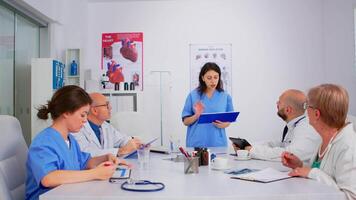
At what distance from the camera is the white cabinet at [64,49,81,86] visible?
439 cm

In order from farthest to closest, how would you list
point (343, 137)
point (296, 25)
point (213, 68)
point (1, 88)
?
point (296, 25), point (1, 88), point (213, 68), point (343, 137)

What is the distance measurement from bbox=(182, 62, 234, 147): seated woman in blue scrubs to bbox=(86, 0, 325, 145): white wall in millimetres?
1799

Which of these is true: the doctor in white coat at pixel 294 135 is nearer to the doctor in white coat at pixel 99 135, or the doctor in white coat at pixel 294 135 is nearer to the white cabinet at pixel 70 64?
the doctor in white coat at pixel 99 135

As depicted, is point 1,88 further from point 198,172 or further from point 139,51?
point 198,172

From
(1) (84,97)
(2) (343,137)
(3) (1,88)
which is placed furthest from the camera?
(3) (1,88)

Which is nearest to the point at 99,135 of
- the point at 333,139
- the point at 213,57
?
the point at 333,139

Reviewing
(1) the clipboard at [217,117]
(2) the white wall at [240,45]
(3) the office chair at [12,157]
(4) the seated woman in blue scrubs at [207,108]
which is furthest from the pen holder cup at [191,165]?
(2) the white wall at [240,45]

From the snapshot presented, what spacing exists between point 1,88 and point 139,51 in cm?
211

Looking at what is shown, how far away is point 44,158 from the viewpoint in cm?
147

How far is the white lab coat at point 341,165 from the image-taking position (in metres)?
1.36

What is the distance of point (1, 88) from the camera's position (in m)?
3.39

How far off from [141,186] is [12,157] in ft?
2.20

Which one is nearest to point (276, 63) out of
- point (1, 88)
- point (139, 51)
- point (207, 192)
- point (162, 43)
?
point (162, 43)

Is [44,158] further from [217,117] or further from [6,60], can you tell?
[6,60]
